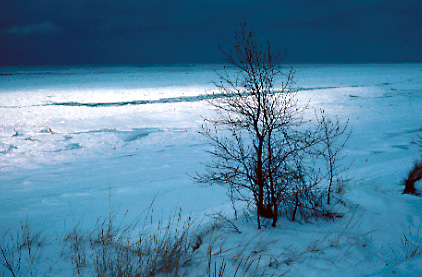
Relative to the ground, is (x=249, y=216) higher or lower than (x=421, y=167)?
lower

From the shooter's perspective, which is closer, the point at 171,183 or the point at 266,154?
the point at 266,154

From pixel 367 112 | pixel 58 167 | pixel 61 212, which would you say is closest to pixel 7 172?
pixel 58 167

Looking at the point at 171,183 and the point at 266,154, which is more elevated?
the point at 266,154

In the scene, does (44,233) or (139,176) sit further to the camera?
(139,176)

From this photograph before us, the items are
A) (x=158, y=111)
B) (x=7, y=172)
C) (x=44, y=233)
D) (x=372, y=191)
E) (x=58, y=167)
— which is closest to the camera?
(x=44, y=233)

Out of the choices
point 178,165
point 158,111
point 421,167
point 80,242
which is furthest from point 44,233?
point 158,111

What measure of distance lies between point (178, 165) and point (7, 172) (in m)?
4.25

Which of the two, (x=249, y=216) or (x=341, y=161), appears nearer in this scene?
(x=249, y=216)

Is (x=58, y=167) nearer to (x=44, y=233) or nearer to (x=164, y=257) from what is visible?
(x=44, y=233)

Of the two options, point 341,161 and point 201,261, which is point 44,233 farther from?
point 341,161

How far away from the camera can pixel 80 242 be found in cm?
403

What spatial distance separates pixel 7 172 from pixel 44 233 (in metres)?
3.70

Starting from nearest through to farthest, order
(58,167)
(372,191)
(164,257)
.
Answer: (164,257) → (372,191) → (58,167)

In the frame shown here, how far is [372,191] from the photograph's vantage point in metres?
5.84
